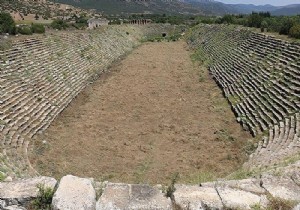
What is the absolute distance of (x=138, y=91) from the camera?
814 inches

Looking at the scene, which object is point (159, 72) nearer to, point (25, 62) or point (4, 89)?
point (25, 62)

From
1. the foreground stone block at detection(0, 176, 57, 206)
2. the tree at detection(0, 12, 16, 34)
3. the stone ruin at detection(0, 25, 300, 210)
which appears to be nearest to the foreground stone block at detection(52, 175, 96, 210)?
the stone ruin at detection(0, 25, 300, 210)

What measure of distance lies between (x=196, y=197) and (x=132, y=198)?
3.20 ft

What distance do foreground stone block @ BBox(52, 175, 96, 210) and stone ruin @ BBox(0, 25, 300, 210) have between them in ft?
0.05

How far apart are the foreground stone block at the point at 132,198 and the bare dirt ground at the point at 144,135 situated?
350 centimetres

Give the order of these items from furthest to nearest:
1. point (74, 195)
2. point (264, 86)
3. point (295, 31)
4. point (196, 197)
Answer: point (295, 31)
point (264, 86)
point (196, 197)
point (74, 195)

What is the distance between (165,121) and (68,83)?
6.34 m

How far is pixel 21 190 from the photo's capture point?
5246 mm

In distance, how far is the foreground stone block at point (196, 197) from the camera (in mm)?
5168

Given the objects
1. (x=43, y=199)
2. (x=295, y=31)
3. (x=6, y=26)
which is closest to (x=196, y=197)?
(x=43, y=199)

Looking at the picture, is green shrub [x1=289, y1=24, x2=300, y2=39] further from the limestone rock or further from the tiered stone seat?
the limestone rock

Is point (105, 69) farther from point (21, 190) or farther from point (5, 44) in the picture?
point (21, 190)

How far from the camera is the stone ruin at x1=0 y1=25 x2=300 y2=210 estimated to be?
5.24m

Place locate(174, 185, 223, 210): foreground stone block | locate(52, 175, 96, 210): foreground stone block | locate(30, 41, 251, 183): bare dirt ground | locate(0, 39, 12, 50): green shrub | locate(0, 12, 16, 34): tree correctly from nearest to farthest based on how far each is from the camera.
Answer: locate(52, 175, 96, 210): foreground stone block
locate(174, 185, 223, 210): foreground stone block
locate(30, 41, 251, 183): bare dirt ground
locate(0, 39, 12, 50): green shrub
locate(0, 12, 16, 34): tree
